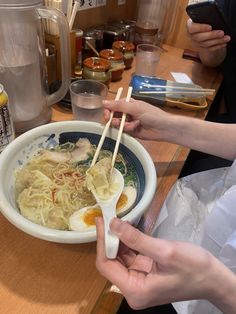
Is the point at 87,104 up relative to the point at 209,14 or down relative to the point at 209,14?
down

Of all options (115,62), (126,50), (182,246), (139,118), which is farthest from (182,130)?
(126,50)

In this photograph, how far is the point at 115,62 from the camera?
51.6 inches

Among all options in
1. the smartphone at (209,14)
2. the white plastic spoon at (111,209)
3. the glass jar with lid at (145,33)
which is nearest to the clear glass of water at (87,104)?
the white plastic spoon at (111,209)

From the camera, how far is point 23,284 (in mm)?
553

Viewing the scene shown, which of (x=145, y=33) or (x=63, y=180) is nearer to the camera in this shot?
(x=63, y=180)

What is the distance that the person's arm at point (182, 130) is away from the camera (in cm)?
86

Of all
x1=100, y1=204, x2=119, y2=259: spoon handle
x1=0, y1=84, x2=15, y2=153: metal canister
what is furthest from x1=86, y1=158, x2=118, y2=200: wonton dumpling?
x1=0, y1=84, x2=15, y2=153: metal canister

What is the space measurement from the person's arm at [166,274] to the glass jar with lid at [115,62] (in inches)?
36.8

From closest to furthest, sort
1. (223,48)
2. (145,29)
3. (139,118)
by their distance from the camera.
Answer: (139,118), (223,48), (145,29)

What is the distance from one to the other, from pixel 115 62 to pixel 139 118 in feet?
1.82

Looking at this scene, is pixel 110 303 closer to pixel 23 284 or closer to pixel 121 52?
pixel 23 284

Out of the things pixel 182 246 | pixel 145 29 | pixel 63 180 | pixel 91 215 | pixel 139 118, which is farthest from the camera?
pixel 145 29

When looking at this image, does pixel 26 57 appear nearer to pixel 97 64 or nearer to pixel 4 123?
pixel 4 123

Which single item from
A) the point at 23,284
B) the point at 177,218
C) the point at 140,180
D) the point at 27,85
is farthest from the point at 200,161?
the point at 23,284
